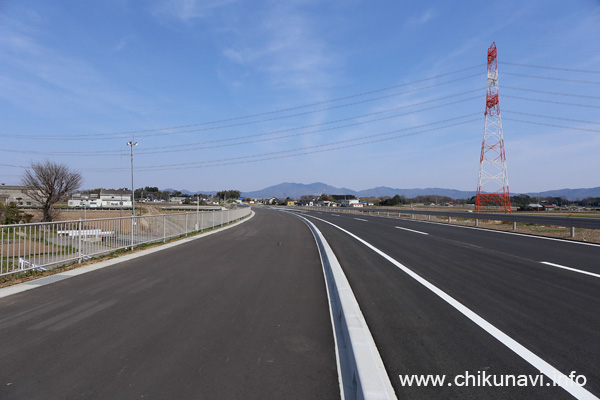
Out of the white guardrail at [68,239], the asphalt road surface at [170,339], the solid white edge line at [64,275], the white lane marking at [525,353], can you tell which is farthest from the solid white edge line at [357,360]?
the white guardrail at [68,239]

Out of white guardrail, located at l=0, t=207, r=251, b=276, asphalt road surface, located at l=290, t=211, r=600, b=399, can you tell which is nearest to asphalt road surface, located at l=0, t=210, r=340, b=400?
asphalt road surface, located at l=290, t=211, r=600, b=399

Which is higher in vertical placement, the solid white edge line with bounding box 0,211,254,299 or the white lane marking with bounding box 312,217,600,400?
the solid white edge line with bounding box 0,211,254,299

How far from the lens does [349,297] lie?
5.50 m

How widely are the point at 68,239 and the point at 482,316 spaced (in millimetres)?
9552

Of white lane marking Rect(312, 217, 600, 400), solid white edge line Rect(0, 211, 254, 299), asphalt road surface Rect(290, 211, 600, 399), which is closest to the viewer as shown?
white lane marking Rect(312, 217, 600, 400)

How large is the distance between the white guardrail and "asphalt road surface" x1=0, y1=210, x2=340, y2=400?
4.16ft

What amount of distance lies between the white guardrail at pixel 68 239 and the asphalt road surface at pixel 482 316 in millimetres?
7071

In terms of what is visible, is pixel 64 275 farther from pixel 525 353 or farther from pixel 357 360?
pixel 525 353

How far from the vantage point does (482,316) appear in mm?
4852

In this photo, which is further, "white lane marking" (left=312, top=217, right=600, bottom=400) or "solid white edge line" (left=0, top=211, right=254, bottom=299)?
"solid white edge line" (left=0, top=211, right=254, bottom=299)

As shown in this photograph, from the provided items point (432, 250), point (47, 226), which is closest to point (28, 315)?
point (47, 226)

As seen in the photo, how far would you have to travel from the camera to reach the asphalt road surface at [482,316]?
3.30 m

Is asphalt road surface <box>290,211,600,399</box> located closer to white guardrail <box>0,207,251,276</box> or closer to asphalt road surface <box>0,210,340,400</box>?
asphalt road surface <box>0,210,340,400</box>

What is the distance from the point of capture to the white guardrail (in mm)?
7348
